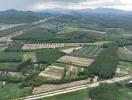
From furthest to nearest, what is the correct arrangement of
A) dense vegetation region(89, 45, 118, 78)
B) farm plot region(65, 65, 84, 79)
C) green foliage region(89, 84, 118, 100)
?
dense vegetation region(89, 45, 118, 78), farm plot region(65, 65, 84, 79), green foliage region(89, 84, 118, 100)

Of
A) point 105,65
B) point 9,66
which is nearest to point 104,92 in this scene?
point 105,65

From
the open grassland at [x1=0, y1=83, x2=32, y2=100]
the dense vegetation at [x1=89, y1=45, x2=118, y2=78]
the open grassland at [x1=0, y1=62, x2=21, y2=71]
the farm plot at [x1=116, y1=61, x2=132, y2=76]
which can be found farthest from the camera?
the open grassland at [x1=0, y1=62, x2=21, y2=71]

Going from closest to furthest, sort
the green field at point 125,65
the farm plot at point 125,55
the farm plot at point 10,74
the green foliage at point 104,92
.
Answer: the green foliage at point 104,92 → the farm plot at point 10,74 → the green field at point 125,65 → the farm plot at point 125,55

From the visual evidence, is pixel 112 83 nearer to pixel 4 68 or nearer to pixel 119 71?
pixel 119 71

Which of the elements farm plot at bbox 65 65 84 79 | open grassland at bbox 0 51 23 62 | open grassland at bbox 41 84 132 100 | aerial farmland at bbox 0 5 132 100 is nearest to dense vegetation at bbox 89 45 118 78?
aerial farmland at bbox 0 5 132 100

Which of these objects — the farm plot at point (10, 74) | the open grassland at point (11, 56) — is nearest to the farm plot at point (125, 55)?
the open grassland at point (11, 56)

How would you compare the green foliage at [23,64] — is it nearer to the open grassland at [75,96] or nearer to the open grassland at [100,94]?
the open grassland at [75,96]

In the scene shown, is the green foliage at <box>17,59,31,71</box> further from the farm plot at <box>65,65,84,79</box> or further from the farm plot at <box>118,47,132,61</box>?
the farm plot at <box>118,47,132,61</box>
